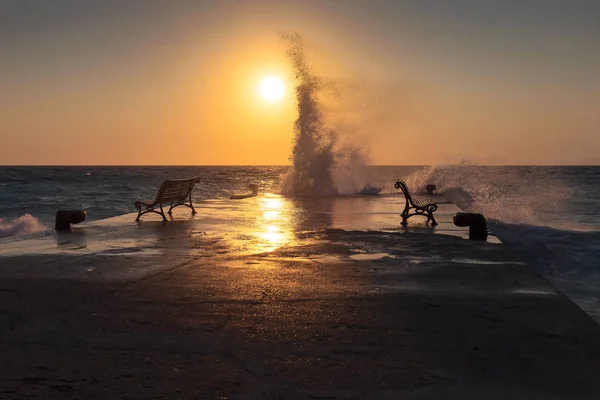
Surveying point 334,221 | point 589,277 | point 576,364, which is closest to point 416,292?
point 576,364

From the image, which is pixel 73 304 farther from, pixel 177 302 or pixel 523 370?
pixel 523 370

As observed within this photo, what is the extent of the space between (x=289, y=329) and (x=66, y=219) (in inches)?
344

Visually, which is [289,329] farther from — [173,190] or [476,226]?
[173,190]

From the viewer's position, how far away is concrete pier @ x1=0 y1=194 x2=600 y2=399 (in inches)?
134

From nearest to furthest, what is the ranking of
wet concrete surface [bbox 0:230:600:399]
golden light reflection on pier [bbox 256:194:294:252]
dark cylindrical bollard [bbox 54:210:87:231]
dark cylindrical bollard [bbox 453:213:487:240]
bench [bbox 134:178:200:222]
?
wet concrete surface [bbox 0:230:600:399] < golden light reflection on pier [bbox 256:194:294:252] < dark cylindrical bollard [bbox 453:213:487:240] < dark cylindrical bollard [bbox 54:210:87:231] < bench [bbox 134:178:200:222]

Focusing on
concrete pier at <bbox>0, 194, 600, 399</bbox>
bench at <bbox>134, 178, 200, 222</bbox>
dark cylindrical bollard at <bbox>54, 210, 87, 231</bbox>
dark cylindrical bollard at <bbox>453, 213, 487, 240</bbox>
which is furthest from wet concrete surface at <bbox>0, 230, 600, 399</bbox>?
bench at <bbox>134, 178, 200, 222</bbox>

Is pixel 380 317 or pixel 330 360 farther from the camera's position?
pixel 380 317

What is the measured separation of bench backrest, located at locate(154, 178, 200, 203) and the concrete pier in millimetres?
5379

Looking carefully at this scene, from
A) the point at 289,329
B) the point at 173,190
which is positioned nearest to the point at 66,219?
the point at 173,190

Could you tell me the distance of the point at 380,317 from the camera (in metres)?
4.84

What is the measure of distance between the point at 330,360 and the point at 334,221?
1016cm

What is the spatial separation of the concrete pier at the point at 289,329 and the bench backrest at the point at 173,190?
17.6 ft

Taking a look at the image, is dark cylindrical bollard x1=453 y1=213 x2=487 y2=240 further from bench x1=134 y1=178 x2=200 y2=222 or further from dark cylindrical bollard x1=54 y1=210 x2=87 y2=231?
dark cylindrical bollard x1=54 y1=210 x2=87 y2=231

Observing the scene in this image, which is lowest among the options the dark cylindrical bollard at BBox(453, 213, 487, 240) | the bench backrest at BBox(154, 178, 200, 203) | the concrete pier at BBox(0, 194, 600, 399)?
the concrete pier at BBox(0, 194, 600, 399)
